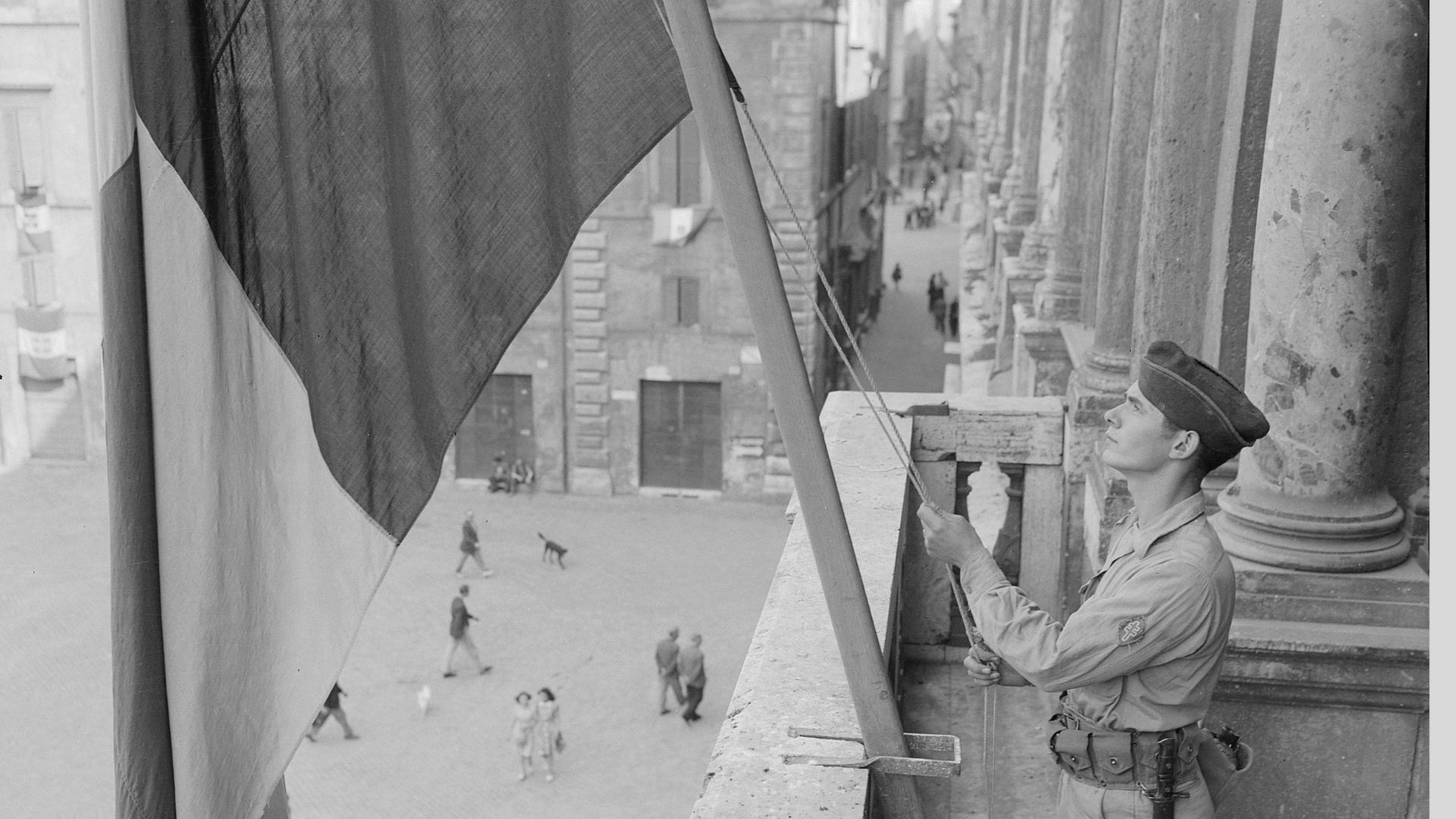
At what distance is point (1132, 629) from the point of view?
2986 mm

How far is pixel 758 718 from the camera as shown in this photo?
3451mm

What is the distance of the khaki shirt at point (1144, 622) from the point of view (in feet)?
9.80

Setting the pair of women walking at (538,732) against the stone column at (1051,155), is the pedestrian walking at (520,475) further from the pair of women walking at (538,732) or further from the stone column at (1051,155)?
the stone column at (1051,155)

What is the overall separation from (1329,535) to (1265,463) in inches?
10.5

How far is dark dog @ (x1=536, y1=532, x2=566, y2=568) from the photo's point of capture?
20672 millimetres

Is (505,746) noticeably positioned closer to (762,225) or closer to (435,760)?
(435,760)

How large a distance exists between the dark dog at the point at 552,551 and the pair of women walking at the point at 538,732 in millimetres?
5998

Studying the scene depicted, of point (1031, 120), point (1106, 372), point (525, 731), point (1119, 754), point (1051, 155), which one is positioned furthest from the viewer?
point (1031, 120)

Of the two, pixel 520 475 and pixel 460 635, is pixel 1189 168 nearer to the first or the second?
pixel 460 635

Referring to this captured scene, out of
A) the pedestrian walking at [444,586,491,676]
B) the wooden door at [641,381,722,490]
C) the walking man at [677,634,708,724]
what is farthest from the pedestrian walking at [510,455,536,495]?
the walking man at [677,634,708,724]

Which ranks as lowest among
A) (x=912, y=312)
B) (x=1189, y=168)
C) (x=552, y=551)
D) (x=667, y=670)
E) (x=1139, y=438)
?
(x=552, y=551)

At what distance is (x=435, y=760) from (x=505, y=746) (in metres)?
0.71

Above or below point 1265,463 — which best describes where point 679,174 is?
above

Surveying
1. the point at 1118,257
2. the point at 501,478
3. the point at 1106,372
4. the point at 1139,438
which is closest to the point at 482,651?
the point at 501,478
